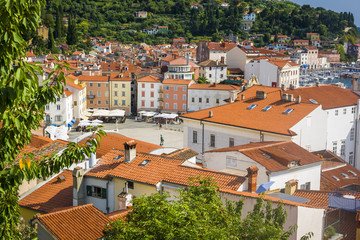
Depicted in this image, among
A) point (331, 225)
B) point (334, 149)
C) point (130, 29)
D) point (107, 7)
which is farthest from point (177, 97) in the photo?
point (107, 7)

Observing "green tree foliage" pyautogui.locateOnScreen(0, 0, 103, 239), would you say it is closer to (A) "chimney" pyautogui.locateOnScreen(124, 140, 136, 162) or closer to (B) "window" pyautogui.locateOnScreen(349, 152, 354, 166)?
(A) "chimney" pyautogui.locateOnScreen(124, 140, 136, 162)

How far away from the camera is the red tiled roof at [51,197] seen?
58.1 ft

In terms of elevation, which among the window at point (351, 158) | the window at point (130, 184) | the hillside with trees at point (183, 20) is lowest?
the window at point (351, 158)

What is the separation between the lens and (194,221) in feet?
29.6

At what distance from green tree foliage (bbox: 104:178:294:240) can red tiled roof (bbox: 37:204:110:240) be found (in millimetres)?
1682

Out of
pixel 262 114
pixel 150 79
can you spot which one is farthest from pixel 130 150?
pixel 150 79

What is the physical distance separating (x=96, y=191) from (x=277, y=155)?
22.0 ft

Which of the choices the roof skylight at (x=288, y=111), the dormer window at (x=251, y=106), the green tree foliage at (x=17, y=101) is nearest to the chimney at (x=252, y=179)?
the green tree foliage at (x=17, y=101)

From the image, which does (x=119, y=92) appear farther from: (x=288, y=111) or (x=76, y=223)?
(x=76, y=223)

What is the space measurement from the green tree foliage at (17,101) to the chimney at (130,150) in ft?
34.7

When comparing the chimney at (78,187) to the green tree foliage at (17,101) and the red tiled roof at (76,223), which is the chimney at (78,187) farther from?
the green tree foliage at (17,101)

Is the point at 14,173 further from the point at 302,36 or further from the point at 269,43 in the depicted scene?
the point at 302,36

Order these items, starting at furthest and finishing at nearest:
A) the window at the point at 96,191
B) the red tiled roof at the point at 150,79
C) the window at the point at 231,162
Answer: the red tiled roof at the point at 150,79
the window at the point at 231,162
the window at the point at 96,191

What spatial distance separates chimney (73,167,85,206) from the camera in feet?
57.1
